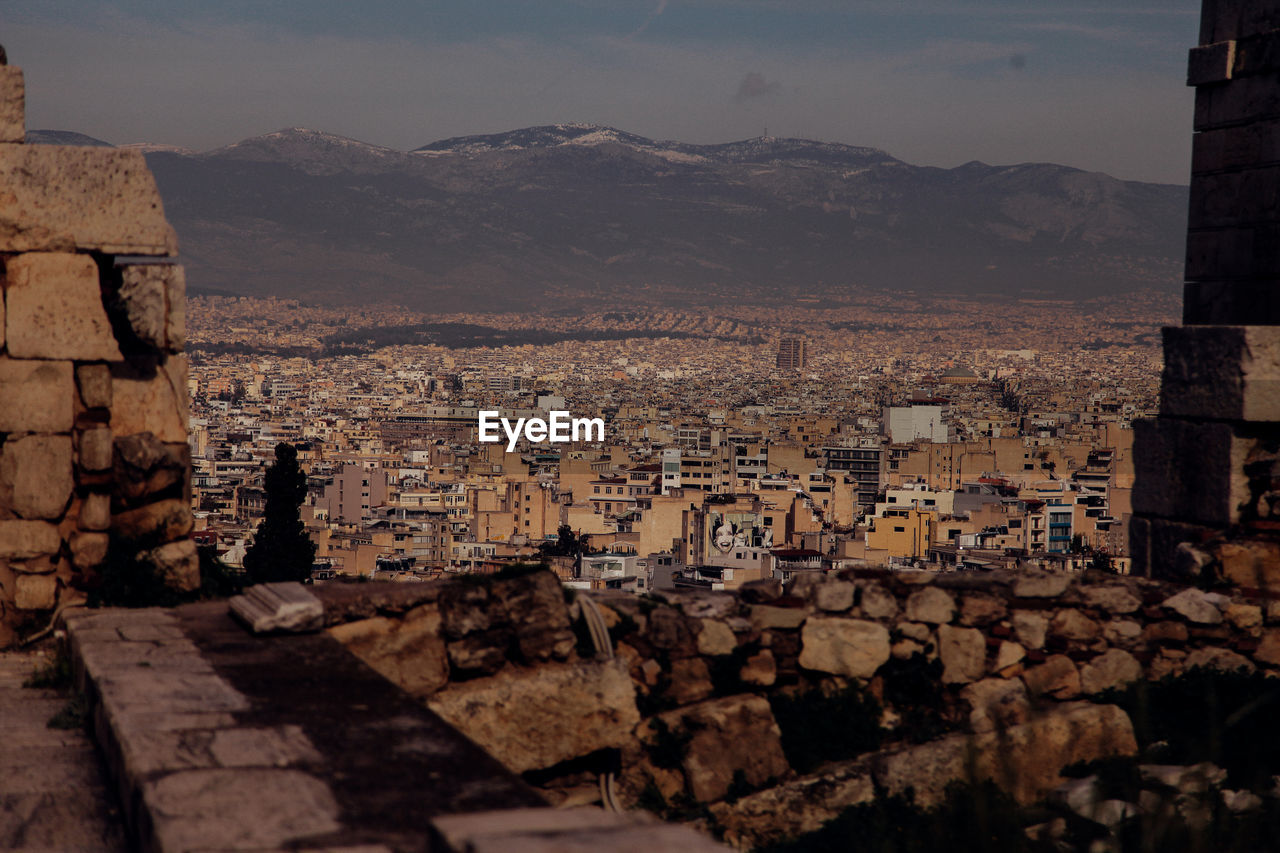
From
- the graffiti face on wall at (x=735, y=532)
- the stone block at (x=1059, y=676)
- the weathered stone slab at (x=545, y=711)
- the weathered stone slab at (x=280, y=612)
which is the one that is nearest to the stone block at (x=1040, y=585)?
the stone block at (x=1059, y=676)

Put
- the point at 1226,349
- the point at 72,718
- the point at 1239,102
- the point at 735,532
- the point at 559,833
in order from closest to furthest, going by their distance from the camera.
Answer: the point at 559,833 < the point at 72,718 < the point at 1226,349 < the point at 1239,102 < the point at 735,532

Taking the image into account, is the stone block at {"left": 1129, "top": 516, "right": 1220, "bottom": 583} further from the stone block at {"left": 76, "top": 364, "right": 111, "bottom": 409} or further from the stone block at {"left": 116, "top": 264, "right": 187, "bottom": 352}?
the stone block at {"left": 76, "top": 364, "right": 111, "bottom": 409}

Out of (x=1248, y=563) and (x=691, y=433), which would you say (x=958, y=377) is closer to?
(x=691, y=433)

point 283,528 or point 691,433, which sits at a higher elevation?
point 283,528

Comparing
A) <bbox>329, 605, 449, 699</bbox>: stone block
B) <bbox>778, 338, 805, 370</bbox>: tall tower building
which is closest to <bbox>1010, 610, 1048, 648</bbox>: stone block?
<bbox>329, 605, 449, 699</bbox>: stone block

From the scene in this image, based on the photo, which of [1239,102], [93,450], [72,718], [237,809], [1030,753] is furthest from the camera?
[1239,102]

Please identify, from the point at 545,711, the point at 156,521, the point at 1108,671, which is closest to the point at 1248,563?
the point at 1108,671
